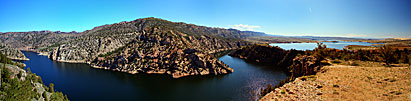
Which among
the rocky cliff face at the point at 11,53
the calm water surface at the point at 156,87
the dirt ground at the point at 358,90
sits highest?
the dirt ground at the point at 358,90

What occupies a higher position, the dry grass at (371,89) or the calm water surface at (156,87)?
the dry grass at (371,89)

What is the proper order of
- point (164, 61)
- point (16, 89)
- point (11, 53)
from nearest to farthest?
point (16, 89), point (164, 61), point (11, 53)

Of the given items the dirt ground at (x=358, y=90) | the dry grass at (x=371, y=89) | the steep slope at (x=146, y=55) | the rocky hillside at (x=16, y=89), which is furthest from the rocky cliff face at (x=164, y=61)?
the dry grass at (x=371, y=89)

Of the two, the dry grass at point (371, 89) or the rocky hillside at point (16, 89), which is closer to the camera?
the dry grass at point (371, 89)

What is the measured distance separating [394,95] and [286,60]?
10338 centimetres

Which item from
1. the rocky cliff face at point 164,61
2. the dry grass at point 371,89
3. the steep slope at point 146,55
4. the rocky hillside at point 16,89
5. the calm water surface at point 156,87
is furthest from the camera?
the steep slope at point 146,55

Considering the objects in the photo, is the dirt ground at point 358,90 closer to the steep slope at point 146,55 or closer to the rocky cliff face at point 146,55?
the steep slope at point 146,55

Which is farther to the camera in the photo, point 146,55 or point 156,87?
point 146,55

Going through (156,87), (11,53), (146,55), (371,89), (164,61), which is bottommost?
(156,87)

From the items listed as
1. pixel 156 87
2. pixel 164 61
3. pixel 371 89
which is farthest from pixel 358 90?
pixel 164 61

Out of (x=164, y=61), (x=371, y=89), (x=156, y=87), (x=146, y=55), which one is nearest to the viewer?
(x=371, y=89)

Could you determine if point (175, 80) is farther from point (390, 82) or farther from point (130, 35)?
point (130, 35)

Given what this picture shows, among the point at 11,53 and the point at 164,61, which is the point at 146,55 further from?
the point at 11,53

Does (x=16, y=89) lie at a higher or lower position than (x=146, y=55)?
lower
